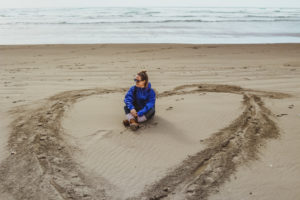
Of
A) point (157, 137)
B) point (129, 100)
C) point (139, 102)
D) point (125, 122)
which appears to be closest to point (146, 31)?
point (139, 102)

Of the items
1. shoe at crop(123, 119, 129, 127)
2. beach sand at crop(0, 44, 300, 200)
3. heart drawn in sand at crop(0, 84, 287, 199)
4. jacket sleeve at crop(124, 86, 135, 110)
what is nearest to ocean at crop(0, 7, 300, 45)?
beach sand at crop(0, 44, 300, 200)

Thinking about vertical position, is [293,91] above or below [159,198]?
above

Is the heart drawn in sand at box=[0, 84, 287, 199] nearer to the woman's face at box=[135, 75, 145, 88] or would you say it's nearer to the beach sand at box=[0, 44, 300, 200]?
the beach sand at box=[0, 44, 300, 200]

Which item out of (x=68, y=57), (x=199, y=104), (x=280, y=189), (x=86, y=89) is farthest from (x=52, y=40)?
(x=280, y=189)

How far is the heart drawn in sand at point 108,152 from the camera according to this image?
9.36 ft

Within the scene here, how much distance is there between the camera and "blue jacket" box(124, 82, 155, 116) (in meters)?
4.14

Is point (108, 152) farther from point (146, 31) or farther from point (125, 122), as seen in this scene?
point (146, 31)

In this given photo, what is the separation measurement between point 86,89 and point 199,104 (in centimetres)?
273

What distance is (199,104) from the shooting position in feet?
16.7

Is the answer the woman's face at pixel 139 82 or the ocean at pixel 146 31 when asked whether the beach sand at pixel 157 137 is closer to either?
the woman's face at pixel 139 82

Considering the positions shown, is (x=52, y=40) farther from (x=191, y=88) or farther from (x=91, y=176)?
(x=91, y=176)

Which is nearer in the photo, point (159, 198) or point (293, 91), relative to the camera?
point (159, 198)

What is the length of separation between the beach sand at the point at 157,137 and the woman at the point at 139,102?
161mm

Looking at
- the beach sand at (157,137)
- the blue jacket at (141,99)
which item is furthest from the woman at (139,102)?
the beach sand at (157,137)
